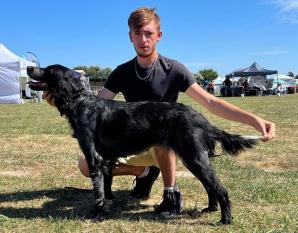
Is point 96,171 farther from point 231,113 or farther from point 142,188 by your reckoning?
point 231,113

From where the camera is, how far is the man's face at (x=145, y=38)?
15.3ft

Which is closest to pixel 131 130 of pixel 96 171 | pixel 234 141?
pixel 96 171

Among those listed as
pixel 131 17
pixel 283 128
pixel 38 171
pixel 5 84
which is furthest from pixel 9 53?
pixel 131 17

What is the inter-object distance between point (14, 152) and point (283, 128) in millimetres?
7176

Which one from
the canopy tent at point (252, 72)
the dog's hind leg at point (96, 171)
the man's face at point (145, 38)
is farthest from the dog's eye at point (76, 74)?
the canopy tent at point (252, 72)

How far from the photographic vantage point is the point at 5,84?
2752 cm

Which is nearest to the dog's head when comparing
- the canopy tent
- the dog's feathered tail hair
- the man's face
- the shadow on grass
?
the man's face

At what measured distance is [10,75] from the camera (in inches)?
1064

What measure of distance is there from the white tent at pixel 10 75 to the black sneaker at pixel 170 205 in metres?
23.6

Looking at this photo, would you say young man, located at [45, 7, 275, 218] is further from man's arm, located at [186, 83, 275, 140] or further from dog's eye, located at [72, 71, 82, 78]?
dog's eye, located at [72, 71, 82, 78]

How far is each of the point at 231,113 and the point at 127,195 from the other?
1.78 m

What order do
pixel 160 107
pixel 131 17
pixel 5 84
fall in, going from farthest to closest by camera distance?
pixel 5 84
pixel 131 17
pixel 160 107

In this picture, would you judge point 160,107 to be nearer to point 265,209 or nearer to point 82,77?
point 82,77

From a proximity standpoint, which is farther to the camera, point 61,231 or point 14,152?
point 14,152
